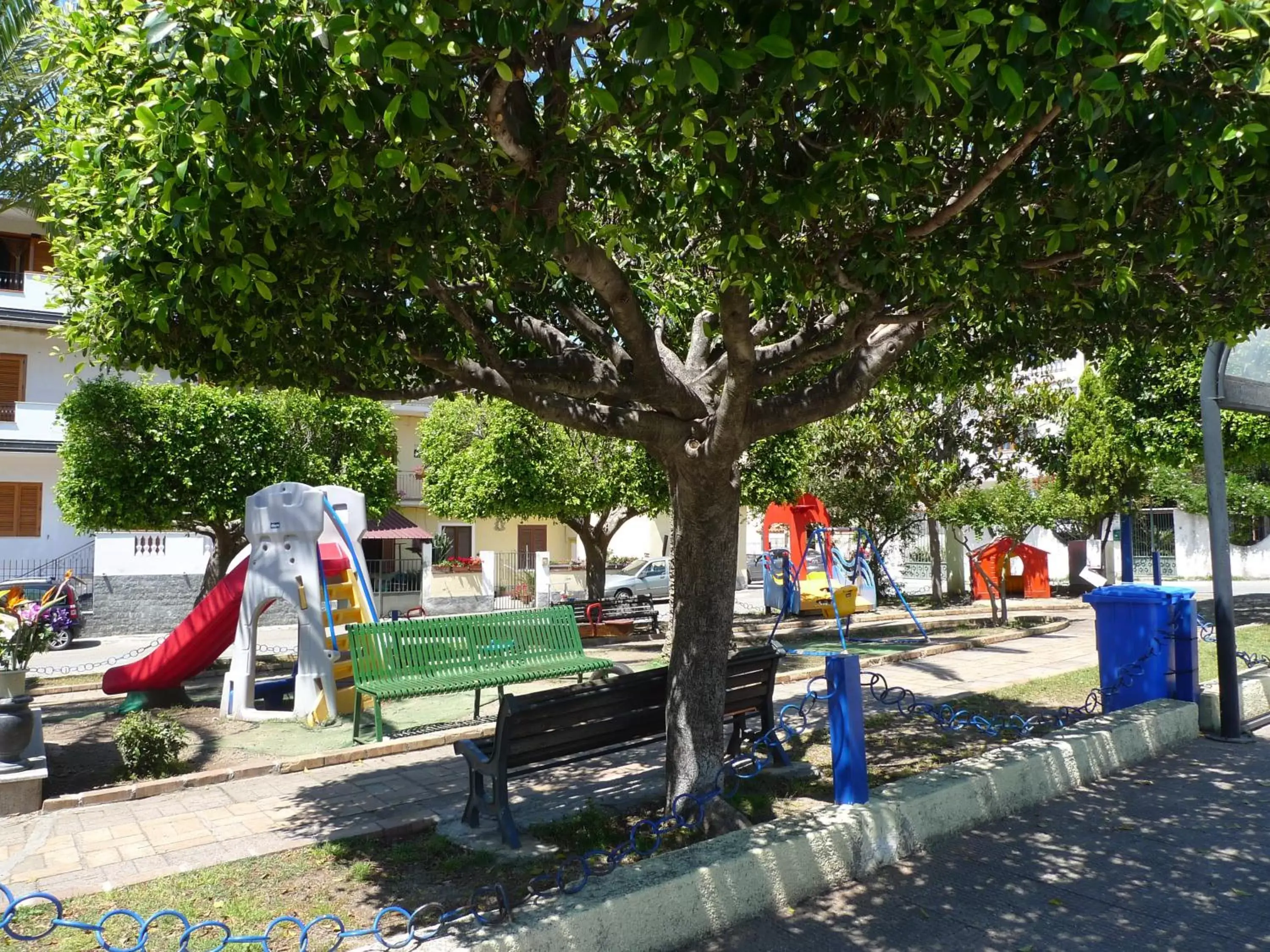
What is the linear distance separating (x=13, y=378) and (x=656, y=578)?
695 inches

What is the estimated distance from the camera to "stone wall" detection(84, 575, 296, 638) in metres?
21.2

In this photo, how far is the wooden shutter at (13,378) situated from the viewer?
77.6 ft

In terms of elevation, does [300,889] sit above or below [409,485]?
below

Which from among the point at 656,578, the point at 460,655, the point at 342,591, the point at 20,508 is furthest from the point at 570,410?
the point at 20,508

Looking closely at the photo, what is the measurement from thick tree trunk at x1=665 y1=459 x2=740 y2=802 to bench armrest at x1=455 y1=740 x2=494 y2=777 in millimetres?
1092

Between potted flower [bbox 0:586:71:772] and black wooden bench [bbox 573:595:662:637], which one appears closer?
potted flower [bbox 0:586:71:772]

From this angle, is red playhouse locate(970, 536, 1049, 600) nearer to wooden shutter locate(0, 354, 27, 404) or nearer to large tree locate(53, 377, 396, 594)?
large tree locate(53, 377, 396, 594)

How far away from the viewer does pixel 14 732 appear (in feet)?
21.6

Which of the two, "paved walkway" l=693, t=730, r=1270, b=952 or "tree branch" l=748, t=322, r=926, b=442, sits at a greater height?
"tree branch" l=748, t=322, r=926, b=442

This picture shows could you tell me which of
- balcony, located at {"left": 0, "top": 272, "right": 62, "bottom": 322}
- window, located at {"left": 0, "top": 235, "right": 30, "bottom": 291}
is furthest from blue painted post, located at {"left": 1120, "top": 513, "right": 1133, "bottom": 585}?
window, located at {"left": 0, "top": 235, "right": 30, "bottom": 291}

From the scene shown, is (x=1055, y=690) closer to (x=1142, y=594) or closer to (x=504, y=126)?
(x=1142, y=594)

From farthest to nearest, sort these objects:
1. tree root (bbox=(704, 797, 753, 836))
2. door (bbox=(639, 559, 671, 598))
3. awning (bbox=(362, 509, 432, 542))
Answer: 1. awning (bbox=(362, 509, 432, 542))
2. door (bbox=(639, 559, 671, 598))
3. tree root (bbox=(704, 797, 753, 836))

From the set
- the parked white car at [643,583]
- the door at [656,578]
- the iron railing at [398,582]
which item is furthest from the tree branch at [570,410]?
the door at [656,578]

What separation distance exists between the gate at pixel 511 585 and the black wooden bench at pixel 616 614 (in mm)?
8482
